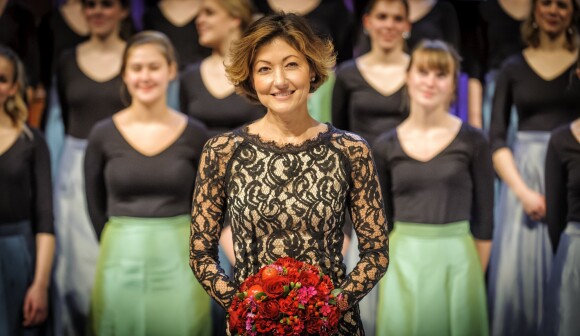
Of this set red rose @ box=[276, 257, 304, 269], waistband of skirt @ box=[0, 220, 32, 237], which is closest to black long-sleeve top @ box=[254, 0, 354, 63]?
waistband of skirt @ box=[0, 220, 32, 237]

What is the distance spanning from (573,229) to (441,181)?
0.70 metres

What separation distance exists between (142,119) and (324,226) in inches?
85.5

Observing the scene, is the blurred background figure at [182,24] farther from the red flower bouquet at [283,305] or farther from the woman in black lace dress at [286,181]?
the red flower bouquet at [283,305]

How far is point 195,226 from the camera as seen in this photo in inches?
87.2

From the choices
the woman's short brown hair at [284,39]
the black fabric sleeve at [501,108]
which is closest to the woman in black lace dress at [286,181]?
the woman's short brown hair at [284,39]

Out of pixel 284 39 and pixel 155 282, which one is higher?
pixel 284 39

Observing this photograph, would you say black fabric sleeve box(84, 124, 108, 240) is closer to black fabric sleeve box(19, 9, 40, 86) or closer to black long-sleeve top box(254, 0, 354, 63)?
black fabric sleeve box(19, 9, 40, 86)

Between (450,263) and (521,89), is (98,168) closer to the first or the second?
(450,263)

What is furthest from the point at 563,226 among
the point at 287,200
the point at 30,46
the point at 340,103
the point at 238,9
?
the point at 30,46

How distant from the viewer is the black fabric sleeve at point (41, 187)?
4.28 metres

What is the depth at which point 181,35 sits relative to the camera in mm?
4457

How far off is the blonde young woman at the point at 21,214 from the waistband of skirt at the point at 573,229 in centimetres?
259

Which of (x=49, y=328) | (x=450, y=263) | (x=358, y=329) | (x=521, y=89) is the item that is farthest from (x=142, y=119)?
(x=358, y=329)

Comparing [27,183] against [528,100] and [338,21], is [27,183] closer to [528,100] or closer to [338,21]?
[338,21]
